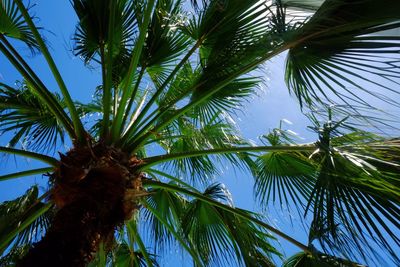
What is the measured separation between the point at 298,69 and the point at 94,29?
2232 mm

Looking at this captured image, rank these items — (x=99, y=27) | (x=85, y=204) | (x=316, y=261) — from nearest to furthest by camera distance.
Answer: (x=85, y=204) < (x=316, y=261) < (x=99, y=27)

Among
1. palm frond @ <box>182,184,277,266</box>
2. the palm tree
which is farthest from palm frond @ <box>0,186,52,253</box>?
palm frond @ <box>182,184,277,266</box>

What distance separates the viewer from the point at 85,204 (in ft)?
10.00

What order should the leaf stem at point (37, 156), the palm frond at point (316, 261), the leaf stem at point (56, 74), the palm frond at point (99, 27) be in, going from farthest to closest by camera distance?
1. the palm frond at point (99, 27)
2. the leaf stem at point (56, 74)
3. the leaf stem at point (37, 156)
4. the palm frond at point (316, 261)

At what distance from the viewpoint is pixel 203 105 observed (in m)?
5.09

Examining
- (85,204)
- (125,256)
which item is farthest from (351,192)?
(125,256)

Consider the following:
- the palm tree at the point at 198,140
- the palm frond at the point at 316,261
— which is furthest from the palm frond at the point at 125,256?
the palm frond at the point at 316,261

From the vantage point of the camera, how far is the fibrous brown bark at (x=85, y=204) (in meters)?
2.79

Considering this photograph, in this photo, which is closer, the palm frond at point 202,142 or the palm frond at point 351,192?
the palm frond at point 351,192

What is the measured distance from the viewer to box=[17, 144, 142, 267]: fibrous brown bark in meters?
2.79

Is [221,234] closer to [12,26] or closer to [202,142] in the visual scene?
[202,142]

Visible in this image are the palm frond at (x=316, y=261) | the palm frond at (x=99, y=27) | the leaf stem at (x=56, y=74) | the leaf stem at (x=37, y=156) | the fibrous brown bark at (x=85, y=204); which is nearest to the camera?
the fibrous brown bark at (x=85, y=204)

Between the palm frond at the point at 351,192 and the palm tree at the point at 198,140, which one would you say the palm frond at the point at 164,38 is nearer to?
the palm tree at the point at 198,140

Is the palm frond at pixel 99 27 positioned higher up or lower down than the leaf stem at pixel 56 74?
higher up
